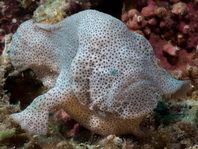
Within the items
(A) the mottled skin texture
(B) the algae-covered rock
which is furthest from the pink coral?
(B) the algae-covered rock

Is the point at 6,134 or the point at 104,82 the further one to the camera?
the point at 104,82

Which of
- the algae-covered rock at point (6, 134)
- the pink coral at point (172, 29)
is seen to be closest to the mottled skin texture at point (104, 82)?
the algae-covered rock at point (6, 134)

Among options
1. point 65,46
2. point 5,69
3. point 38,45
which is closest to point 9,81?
point 5,69

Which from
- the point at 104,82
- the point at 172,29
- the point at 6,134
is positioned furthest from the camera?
the point at 172,29

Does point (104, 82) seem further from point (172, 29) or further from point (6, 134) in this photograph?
point (172, 29)

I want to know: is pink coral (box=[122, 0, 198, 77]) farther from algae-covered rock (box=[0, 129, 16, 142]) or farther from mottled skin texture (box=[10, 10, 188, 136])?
algae-covered rock (box=[0, 129, 16, 142])

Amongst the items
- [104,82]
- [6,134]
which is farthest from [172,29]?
[6,134]

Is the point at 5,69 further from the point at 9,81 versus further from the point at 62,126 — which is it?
the point at 62,126
